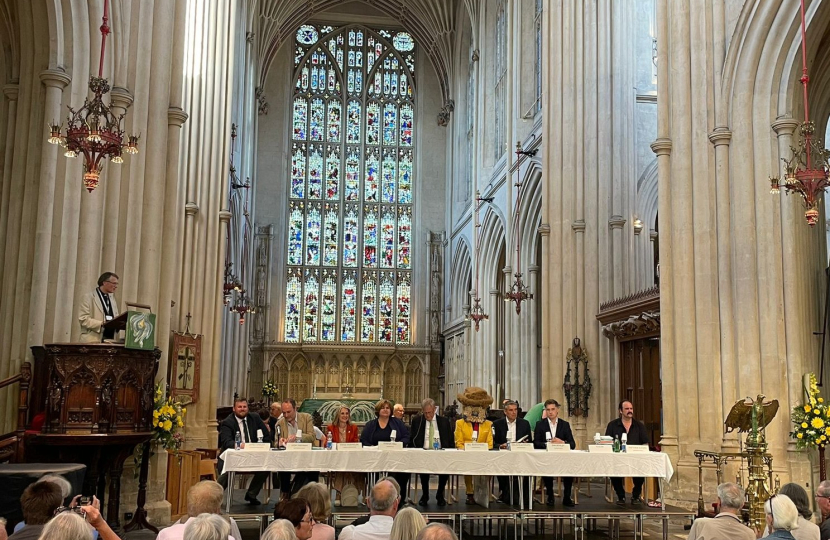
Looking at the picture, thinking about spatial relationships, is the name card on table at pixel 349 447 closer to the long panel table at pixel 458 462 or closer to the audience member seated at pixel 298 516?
the long panel table at pixel 458 462

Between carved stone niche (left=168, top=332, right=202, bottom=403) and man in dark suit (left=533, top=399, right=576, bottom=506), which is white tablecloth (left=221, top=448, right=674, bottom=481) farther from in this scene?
carved stone niche (left=168, top=332, right=202, bottom=403)

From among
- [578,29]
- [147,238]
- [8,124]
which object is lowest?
[147,238]

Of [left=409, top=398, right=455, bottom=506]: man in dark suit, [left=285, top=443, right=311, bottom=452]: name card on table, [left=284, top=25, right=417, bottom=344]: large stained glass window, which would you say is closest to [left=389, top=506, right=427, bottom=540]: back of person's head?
[left=285, top=443, right=311, bottom=452]: name card on table

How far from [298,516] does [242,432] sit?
5444 mm

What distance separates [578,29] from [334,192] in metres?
16.2

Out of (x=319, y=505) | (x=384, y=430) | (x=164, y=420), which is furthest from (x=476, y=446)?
(x=319, y=505)

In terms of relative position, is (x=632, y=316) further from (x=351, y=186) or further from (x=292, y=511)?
(x=351, y=186)

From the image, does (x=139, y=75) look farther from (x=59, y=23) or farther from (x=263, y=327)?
(x=263, y=327)

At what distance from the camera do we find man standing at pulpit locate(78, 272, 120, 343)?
23.6 feet

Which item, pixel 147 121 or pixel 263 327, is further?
pixel 263 327

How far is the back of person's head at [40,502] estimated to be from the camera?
3.77m

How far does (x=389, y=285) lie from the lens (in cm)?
3128

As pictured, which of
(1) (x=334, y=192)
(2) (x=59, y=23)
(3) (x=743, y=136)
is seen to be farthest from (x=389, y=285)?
(2) (x=59, y=23)

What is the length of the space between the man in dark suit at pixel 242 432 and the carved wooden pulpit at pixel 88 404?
125 cm
